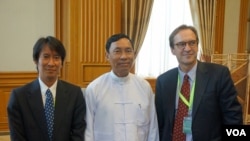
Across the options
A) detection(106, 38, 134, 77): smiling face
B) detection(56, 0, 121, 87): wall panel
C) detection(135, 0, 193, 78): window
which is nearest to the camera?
detection(106, 38, 134, 77): smiling face

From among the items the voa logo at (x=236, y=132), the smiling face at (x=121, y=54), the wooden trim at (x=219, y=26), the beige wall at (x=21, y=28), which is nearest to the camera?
the voa logo at (x=236, y=132)

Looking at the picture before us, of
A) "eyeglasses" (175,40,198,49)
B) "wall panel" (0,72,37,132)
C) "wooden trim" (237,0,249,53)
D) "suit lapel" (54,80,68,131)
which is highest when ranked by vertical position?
"wooden trim" (237,0,249,53)

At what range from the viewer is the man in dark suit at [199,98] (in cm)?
184

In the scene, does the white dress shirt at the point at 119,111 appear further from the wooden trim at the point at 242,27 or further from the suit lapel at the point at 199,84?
the wooden trim at the point at 242,27

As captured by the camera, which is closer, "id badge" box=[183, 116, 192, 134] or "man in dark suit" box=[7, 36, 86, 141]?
"man in dark suit" box=[7, 36, 86, 141]

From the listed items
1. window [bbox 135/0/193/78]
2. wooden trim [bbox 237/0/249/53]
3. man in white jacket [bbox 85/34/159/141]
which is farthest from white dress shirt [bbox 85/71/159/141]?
wooden trim [bbox 237/0/249/53]

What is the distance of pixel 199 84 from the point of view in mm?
1892

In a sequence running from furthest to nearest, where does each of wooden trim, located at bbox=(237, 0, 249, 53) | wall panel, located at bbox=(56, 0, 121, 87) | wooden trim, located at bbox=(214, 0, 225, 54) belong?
wooden trim, located at bbox=(237, 0, 249, 53) < wooden trim, located at bbox=(214, 0, 225, 54) < wall panel, located at bbox=(56, 0, 121, 87)

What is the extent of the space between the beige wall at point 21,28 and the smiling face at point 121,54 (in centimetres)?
304

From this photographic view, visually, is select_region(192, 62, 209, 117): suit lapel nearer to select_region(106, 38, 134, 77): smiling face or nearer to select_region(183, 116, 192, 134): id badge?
select_region(183, 116, 192, 134): id badge

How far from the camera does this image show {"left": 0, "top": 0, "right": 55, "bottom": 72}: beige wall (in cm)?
439

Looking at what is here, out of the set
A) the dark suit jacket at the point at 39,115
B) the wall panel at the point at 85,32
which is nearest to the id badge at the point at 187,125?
the dark suit jacket at the point at 39,115

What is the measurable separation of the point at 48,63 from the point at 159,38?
3.74m

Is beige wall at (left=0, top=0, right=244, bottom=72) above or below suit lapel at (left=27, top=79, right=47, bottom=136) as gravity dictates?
above
